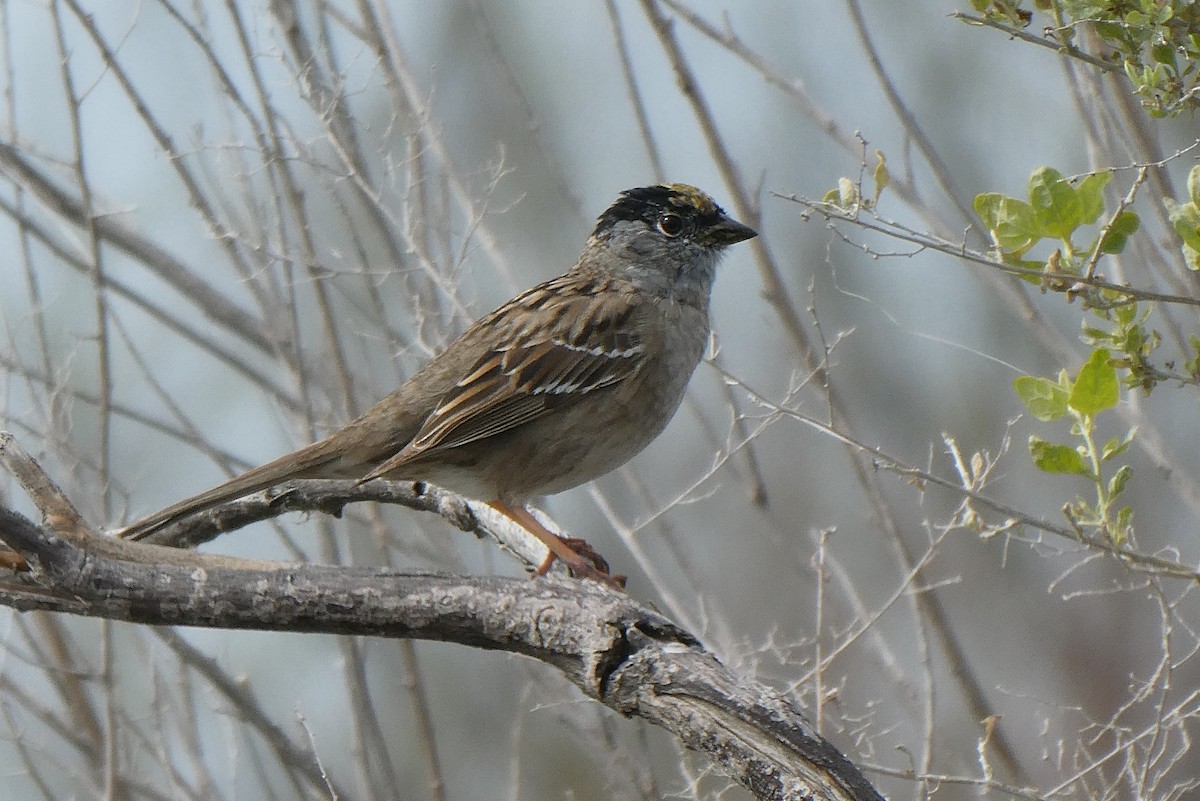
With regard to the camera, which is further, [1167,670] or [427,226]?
[427,226]

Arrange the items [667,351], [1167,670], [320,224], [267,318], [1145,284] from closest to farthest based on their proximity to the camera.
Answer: [1167,670], [1145,284], [267,318], [667,351], [320,224]

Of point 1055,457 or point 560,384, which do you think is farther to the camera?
point 560,384

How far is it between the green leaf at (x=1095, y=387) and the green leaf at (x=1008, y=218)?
25 centimetres

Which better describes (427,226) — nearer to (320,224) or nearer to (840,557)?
(320,224)

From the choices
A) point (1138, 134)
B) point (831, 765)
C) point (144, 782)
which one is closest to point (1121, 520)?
point (831, 765)

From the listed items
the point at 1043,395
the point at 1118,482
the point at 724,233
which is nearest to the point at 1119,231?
the point at 1043,395

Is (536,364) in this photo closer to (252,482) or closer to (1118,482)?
(252,482)

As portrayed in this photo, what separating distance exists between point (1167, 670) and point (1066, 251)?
944 millimetres

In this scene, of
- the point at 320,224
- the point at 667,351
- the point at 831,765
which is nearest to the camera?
the point at 831,765

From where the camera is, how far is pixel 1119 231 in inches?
86.0

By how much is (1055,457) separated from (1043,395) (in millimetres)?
117

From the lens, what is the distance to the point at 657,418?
405 centimetres

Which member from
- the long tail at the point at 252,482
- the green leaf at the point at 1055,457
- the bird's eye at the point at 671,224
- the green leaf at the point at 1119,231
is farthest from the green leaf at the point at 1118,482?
the bird's eye at the point at 671,224

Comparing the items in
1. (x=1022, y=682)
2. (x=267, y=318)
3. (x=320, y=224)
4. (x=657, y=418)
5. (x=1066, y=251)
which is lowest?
(x=1022, y=682)
